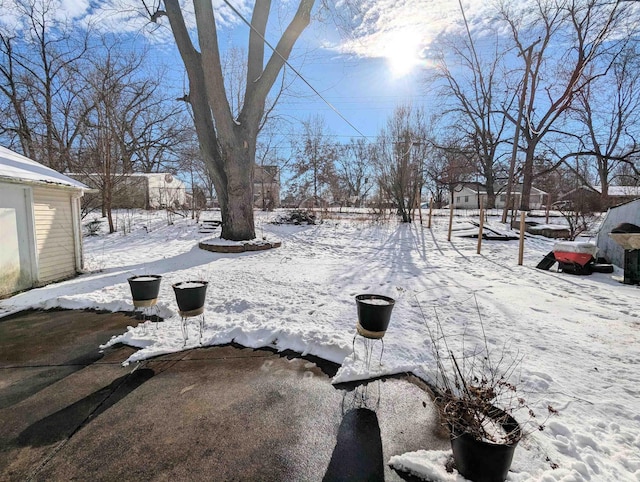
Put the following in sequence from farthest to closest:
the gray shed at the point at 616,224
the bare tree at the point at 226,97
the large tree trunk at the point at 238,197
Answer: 1. the large tree trunk at the point at 238,197
2. the bare tree at the point at 226,97
3. the gray shed at the point at 616,224

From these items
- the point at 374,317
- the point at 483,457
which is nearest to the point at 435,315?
the point at 374,317

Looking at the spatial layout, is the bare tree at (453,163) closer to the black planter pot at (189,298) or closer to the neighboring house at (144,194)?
the neighboring house at (144,194)

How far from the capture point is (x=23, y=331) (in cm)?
316

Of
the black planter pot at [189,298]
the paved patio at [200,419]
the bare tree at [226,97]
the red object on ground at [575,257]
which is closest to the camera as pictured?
the paved patio at [200,419]

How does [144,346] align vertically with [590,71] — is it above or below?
below

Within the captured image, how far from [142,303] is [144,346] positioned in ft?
1.57

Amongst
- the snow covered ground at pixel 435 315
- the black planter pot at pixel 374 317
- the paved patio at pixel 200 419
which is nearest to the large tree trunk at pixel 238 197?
the snow covered ground at pixel 435 315

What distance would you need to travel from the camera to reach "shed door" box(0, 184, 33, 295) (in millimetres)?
4086

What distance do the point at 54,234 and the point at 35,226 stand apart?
468mm

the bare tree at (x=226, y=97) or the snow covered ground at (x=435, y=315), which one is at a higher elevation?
the bare tree at (x=226, y=97)

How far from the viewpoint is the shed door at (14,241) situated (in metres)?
4.09

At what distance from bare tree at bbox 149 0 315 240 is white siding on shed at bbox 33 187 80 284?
10.6ft

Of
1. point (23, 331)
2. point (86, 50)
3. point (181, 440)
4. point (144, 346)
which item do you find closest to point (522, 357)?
point (181, 440)

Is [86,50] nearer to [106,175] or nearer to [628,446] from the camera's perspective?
[106,175]
